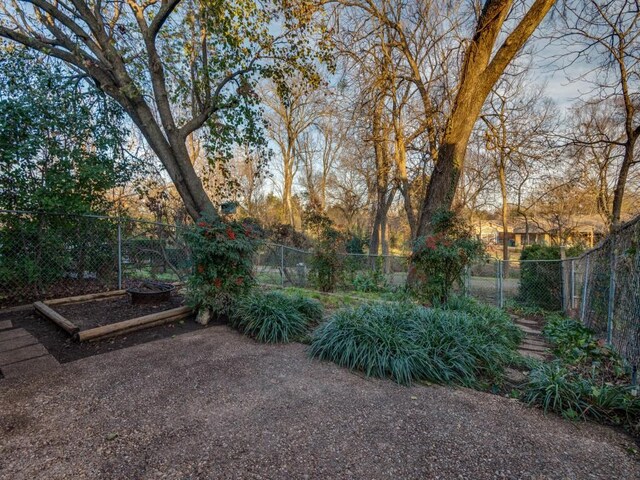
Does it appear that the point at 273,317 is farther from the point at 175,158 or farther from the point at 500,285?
the point at 500,285

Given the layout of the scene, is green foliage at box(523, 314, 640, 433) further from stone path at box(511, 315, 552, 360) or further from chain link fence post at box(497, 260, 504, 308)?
chain link fence post at box(497, 260, 504, 308)

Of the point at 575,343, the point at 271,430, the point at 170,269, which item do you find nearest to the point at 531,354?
the point at 575,343

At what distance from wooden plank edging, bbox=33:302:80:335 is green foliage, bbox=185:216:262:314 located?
1.27 m

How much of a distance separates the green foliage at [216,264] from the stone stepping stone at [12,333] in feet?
5.73

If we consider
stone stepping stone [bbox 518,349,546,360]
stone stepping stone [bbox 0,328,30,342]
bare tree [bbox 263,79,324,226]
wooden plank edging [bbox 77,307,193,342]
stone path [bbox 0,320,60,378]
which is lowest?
stone stepping stone [bbox 518,349,546,360]

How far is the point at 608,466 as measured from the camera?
1.73 meters

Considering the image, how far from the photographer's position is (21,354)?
9.53 feet

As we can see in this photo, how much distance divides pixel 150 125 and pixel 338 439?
5.57 m

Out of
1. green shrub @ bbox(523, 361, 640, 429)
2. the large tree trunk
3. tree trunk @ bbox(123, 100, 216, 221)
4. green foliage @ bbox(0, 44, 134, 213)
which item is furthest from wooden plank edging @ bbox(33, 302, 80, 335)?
the large tree trunk

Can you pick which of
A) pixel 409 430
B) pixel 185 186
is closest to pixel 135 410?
pixel 409 430

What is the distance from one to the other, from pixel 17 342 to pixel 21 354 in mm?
409

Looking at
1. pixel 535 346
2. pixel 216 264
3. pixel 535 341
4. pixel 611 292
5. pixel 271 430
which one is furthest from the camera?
pixel 535 341

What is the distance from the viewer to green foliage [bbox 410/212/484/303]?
483 cm

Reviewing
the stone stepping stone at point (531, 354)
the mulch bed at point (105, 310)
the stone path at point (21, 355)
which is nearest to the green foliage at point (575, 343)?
→ the stone stepping stone at point (531, 354)
